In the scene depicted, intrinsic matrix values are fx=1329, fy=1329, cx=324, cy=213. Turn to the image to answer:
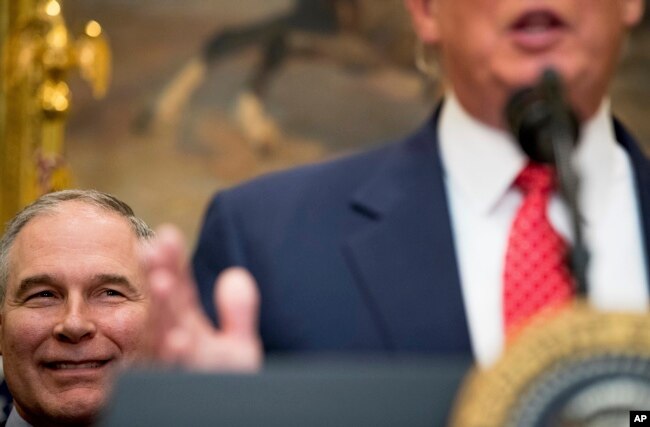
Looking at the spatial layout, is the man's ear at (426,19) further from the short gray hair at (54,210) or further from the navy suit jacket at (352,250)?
the short gray hair at (54,210)

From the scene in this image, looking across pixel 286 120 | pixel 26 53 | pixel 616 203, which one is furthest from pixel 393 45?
pixel 616 203

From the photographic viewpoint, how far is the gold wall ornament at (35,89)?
736 cm

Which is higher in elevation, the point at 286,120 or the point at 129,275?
the point at 286,120

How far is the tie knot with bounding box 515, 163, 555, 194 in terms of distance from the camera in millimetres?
1987

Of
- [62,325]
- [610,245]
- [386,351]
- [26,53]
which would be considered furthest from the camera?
A: [26,53]

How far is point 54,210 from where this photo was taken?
323 centimetres

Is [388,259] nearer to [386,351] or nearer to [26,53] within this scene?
[386,351]

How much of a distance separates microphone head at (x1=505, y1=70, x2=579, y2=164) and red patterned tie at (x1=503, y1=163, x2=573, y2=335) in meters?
0.13

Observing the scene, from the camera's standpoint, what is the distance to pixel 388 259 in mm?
1927

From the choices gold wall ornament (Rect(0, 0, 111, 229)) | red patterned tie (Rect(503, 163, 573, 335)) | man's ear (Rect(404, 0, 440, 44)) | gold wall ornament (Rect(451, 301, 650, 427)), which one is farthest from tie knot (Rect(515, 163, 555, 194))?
gold wall ornament (Rect(0, 0, 111, 229))

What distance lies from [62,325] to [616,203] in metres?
1.46

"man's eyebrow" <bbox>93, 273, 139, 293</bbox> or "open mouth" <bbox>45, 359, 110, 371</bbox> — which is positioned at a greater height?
→ "man's eyebrow" <bbox>93, 273, 139, 293</bbox>

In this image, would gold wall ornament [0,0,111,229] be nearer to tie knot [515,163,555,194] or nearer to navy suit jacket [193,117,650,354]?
navy suit jacket [193,117,650,354]

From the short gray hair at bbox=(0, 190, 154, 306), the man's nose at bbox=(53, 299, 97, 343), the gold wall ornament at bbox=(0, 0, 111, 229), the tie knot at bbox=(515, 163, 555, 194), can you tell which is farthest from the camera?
the gold wall ornament at bbox=(0, 0, 111, 229)
